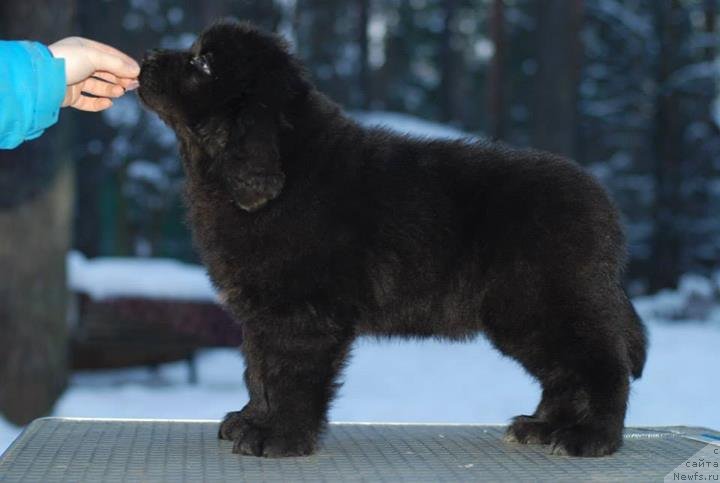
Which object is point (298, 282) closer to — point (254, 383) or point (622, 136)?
point (254, 383)

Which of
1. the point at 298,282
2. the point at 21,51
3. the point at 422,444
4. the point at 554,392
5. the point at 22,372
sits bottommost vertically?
the point at 22,372

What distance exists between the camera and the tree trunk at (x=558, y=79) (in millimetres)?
15781

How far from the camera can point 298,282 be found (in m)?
3.09

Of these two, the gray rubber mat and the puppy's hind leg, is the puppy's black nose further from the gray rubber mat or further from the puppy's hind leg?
the puppy's hind leg

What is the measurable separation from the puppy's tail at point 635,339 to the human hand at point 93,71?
1783 millimetres

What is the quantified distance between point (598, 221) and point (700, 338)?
29.4 feet

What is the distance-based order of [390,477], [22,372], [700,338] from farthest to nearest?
[700,338]
[22,372]
[390,477]

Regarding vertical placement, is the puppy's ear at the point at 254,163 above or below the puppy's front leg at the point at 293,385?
above

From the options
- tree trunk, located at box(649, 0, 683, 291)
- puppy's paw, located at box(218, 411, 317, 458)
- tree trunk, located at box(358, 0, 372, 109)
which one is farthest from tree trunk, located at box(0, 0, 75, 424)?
tree trunk, located at box(358, 0, 372, 109)

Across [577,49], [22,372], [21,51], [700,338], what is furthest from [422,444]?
[577,49]

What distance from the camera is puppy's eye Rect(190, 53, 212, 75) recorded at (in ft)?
10.5

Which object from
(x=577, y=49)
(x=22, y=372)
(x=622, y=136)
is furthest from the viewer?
(x=622, y=136)

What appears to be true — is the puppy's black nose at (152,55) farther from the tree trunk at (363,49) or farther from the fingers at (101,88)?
the tree trunk at (363,49)

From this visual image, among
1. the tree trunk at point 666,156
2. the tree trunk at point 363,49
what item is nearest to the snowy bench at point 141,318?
the tree trunk at point 666,156
